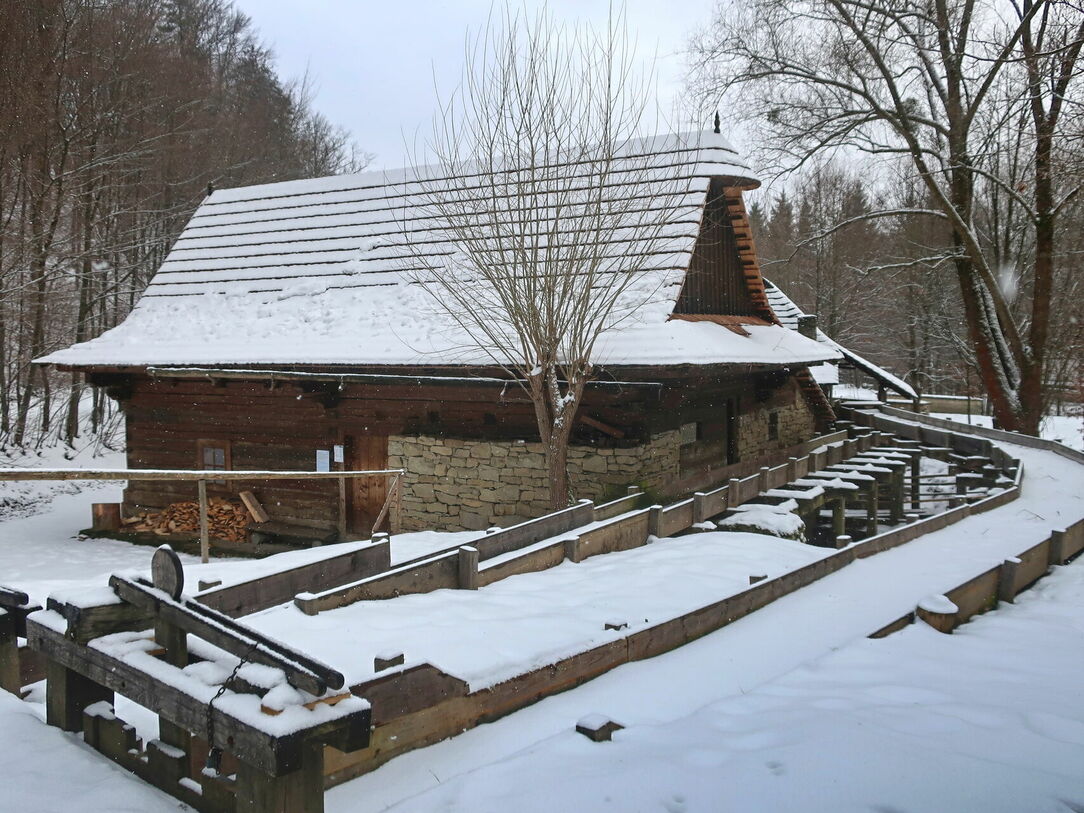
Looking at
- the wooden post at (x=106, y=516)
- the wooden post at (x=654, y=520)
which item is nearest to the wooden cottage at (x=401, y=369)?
the wooden post at (x=106, y=516)

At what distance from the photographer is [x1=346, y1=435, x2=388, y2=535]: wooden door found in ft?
38.9

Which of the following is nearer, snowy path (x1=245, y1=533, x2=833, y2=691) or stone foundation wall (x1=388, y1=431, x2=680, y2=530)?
snowy path (x1=245, y1=533, x2=833, y2=691)

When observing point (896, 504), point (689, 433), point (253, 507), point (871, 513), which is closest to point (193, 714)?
point (689, 433)

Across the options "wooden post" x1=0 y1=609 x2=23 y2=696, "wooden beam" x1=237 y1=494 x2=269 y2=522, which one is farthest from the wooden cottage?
"wooden post" x1=0 y1=609 x2=23 y2=696

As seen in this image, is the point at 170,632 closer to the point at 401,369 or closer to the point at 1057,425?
the point at 401,369

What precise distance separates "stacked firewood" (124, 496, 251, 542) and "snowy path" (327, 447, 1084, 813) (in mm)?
9561

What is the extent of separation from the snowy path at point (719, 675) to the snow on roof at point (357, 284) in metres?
3.60

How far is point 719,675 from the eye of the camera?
4.03m

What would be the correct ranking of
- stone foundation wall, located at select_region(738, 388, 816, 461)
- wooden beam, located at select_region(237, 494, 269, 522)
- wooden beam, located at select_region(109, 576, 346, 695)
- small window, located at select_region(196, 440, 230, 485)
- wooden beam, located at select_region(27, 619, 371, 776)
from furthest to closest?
1. stone foundation wall, located at select_region(738, 388, 816, 461)
2. small window, located at select_region(196, 440, 230, 485)
3. wooden beam, located at select_region(237, 494, 269, 522)
4. wooden beam, located at select_region(109, 576, 346, 695)
5. wooden beam, located at select_region(27, 619, 371, 776)

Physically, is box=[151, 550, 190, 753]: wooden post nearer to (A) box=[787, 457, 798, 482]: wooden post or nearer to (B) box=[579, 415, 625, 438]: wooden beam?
(B) box=[579, 415, 625, 438]: wooden beam

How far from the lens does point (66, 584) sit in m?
5.54

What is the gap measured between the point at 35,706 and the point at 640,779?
2361 millimetres

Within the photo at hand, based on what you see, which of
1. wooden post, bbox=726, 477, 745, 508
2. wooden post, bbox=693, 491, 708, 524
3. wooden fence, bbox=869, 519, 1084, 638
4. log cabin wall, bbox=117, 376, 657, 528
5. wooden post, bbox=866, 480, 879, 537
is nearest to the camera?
wooden fence, bbox=869, 519, 1084, 638

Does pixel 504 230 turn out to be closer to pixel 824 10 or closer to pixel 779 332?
pixel 779 332
